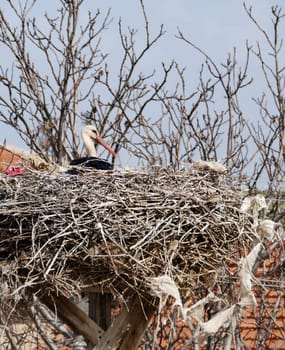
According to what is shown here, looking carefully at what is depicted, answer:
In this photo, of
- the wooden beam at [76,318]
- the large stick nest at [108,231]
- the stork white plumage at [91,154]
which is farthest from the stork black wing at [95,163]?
the wooden beam at [76,318]

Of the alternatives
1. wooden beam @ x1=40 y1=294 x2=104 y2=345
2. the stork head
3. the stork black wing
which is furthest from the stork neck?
wooden beam @ x1=40 y1=294 x2=104 y2=345

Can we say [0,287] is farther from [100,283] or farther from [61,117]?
[61,117]

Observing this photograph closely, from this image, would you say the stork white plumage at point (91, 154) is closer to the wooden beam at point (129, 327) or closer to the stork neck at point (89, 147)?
the stork neck at point (89, 147)

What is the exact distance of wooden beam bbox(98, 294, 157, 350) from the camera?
17.9 feet

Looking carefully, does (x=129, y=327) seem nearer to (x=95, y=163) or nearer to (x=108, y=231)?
(x=108, y=231)

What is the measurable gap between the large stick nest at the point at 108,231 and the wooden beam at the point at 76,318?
24 cm

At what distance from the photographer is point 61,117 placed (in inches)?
331

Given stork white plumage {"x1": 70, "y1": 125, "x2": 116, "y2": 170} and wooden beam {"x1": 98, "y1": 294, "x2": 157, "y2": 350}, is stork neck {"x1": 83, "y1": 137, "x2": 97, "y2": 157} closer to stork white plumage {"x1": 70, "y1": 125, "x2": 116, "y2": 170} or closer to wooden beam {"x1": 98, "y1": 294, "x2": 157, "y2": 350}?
stork white plumage {"x1": 70, "y1": 125, "x2": 116, "y2": 170}

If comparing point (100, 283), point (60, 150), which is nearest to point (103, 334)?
point (100, 283)

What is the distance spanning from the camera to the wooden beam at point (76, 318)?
5.55m

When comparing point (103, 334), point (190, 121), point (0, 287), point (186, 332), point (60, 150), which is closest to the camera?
point (0, 287)

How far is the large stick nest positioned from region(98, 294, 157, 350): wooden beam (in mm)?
153

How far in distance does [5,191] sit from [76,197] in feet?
1.44

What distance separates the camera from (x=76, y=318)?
5.56m
